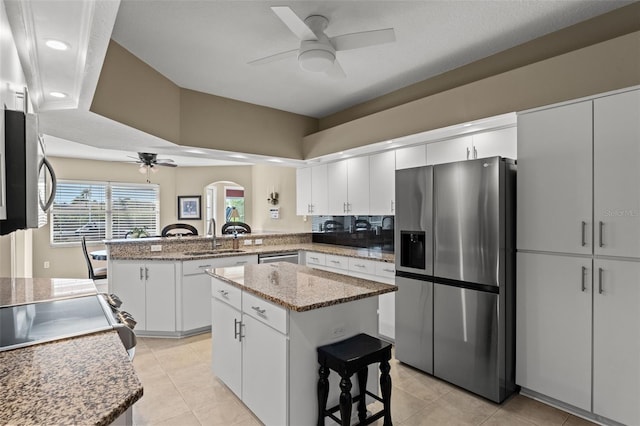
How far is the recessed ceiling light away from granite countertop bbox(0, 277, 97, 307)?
130cm

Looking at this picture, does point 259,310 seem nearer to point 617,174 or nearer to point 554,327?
point 554,327

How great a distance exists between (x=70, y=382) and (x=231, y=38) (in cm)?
258

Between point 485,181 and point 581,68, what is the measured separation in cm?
98

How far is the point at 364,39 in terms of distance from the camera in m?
2.19

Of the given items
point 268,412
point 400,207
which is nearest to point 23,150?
point 268,412

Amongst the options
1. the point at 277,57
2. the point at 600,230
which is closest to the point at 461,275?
the point at 600,230

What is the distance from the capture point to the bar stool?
178 cm

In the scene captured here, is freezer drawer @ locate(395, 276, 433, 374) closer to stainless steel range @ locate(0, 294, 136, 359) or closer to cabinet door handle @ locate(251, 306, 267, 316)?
cabinet door handle @ locate(251, 306, 267, 316)

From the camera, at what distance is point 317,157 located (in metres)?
4.63

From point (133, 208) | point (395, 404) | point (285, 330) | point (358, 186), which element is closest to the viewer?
point (285, 330)

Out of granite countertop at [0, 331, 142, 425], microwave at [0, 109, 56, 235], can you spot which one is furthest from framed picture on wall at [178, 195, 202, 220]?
granite countertop at [0, 331, 142, 425]

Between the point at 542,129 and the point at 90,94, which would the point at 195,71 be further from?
the point at 542,129

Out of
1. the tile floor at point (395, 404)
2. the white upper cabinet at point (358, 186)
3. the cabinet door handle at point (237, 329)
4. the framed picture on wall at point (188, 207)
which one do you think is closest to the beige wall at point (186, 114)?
the white upper cabinet at point (358, 186)

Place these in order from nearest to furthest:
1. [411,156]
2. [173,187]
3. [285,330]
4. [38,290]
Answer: [285,330], [38,290], [411,156], [173,187]
